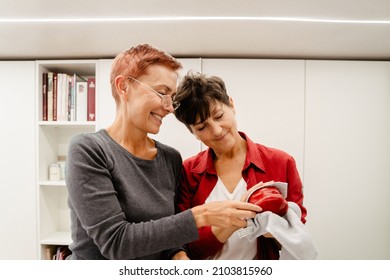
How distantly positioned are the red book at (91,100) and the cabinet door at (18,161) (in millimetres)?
330

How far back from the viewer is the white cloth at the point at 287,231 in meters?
0.70

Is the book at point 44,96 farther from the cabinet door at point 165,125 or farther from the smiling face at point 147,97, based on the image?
the smiling face at point 147,97

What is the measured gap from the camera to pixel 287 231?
727 millimetres

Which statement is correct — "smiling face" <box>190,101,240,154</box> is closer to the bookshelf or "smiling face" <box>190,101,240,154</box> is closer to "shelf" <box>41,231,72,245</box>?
the bookshelf

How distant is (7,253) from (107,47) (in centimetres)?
141

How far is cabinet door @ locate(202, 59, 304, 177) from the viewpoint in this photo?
158cm

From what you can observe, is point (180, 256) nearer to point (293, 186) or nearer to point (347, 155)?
point (293, 186)

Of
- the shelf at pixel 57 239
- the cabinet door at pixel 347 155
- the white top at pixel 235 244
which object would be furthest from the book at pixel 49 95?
the cabinet door at pixel 347 155

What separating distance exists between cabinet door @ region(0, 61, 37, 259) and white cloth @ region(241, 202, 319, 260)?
4.88 feet

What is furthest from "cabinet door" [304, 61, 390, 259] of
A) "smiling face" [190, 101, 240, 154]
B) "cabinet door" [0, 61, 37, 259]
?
"cabinet door" [0, 61, 37, 259]

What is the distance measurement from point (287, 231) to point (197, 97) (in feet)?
1.55

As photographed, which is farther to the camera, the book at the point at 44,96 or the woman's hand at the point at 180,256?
the book at the point at 44,96
